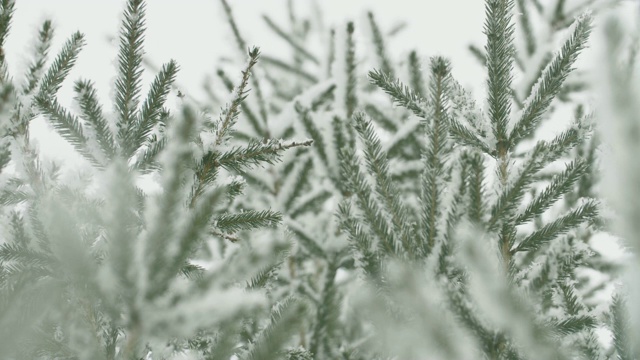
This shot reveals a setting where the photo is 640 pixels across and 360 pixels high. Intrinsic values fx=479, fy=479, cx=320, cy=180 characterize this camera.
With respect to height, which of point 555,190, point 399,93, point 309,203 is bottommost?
point 555,190

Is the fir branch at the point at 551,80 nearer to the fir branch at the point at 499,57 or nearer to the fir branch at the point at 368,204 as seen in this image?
the fir branch at the point at 499,57

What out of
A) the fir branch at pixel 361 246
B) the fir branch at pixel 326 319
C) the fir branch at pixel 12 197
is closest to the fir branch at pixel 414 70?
the fir branch at pixel 326 319

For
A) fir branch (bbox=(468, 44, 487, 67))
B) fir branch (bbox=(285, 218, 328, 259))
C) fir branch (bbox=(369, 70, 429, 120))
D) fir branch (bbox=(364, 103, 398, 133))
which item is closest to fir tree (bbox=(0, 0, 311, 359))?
fir branch (bbox=(369, 70, 429, 120))

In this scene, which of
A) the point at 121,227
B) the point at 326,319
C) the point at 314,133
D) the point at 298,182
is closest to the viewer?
the point at 121,227

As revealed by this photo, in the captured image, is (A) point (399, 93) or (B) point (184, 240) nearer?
(B) point (184, 240)

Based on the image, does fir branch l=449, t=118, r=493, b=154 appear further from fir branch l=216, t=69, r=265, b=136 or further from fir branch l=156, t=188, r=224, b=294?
fir branch l=216, t=69, r=265, b=136

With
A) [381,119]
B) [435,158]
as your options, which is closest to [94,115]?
[435,158]

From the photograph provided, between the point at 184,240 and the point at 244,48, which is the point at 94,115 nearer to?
the point at 184,240
